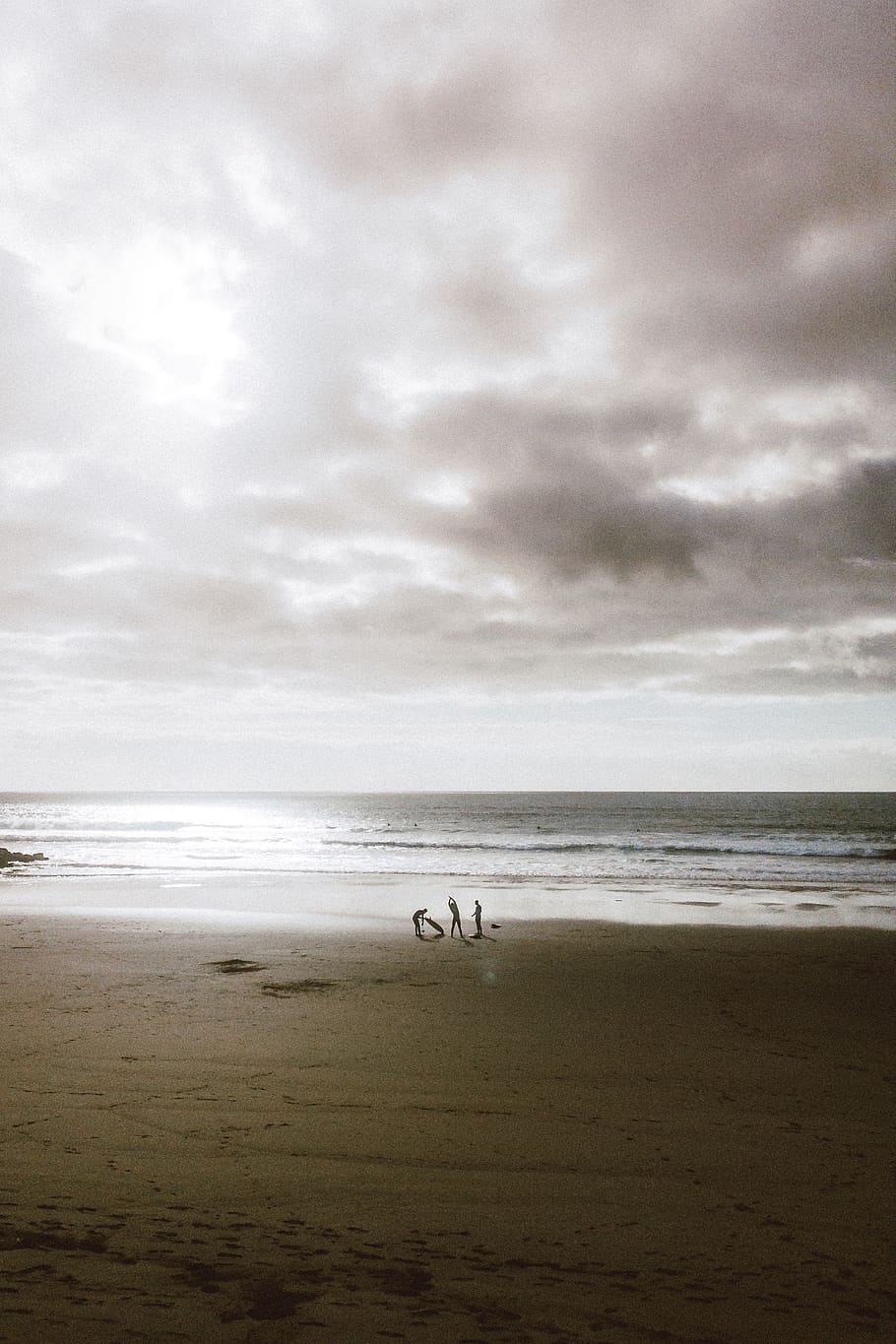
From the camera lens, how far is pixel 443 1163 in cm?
590

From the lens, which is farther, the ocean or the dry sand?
the ocean

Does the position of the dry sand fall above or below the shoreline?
above

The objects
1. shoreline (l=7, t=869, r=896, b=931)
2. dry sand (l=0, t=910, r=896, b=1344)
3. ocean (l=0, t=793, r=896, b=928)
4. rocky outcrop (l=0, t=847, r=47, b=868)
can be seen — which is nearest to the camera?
dry sand (l=0, t=910, r=896, b=1344)

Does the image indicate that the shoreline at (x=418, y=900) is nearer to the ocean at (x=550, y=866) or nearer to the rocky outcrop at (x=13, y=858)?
the ocean at (x=550, y=866)

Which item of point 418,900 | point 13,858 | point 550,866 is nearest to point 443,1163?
point 418,900

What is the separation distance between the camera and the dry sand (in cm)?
421

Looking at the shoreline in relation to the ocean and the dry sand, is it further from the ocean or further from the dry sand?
the dry sand

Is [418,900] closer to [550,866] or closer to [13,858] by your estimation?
[550,866]

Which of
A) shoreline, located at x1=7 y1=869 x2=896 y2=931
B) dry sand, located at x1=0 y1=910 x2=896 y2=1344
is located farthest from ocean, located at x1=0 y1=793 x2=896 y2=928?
dry sand, located at x1=0 y1=910 x2=896 y2=1344

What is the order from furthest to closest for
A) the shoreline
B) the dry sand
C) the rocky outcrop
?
the rocky outcrop, the shoreline, the dry sand

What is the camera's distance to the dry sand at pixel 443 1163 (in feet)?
13.8

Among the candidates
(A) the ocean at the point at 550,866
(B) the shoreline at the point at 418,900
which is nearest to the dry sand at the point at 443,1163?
(B) the shoreline at the point at 418,900

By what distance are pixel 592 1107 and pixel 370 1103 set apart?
2093 millimetres

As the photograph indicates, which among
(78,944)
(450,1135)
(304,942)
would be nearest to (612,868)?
(304,942)
